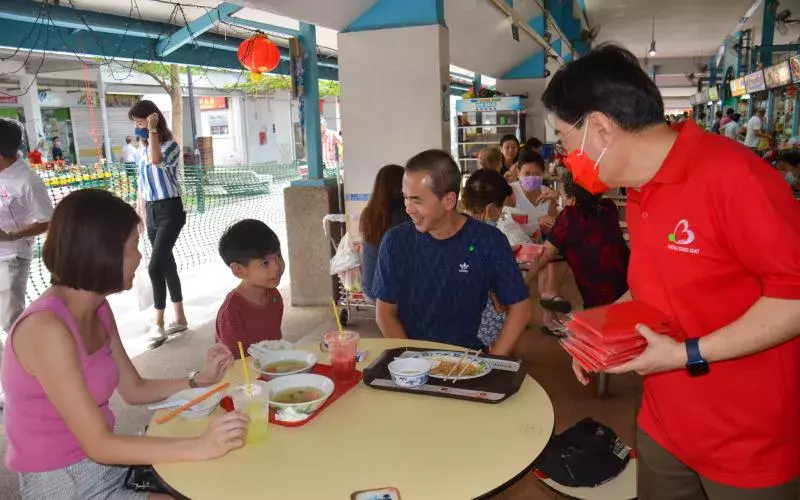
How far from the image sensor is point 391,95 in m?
5.06

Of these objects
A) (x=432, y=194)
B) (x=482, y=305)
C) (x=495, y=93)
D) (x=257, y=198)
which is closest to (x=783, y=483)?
(x=482, y=305)

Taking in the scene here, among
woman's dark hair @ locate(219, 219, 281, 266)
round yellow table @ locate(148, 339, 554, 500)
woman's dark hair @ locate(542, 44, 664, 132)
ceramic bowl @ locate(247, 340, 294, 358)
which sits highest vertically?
woman's dark hair @ locate(542, 44, 664, 132)

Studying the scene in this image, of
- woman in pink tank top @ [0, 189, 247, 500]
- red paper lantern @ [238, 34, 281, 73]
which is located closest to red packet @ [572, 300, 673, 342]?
woman in pink tank top @ [0, 189, 247, 500]

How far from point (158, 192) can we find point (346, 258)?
1653 mm

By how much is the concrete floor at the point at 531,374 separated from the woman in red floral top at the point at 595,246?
0.63 metres

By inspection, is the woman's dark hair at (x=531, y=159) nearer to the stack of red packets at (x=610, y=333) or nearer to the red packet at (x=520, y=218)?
the red packet at (x=520, y=218)

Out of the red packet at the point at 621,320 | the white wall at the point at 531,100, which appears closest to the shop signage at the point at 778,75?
the white wall at the point at 531,100

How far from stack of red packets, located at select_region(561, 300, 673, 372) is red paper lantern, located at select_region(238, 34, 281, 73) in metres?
5.39

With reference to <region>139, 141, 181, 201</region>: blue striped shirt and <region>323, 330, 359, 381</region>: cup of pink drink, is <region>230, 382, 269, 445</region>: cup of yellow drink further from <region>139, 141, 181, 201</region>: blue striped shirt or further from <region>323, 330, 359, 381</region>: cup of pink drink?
<region>139, 141, 181, 201</region>: blue striped shirt

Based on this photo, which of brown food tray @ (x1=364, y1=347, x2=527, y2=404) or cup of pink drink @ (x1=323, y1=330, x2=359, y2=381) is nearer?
brown food tray @ (x1=364, y1=347, x2=527, y2=404)

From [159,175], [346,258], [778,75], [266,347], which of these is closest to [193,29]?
[159,175]

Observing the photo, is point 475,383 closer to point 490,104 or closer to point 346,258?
point 346,258

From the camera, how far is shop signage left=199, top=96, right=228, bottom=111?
22.5 m

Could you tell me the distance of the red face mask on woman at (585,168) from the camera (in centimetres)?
153
